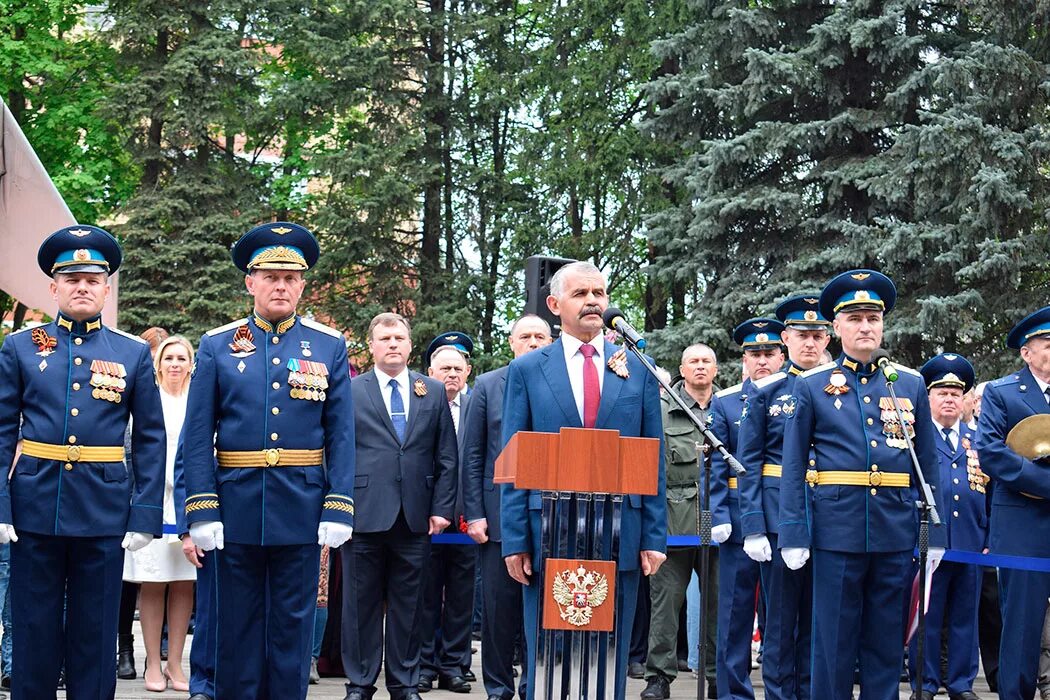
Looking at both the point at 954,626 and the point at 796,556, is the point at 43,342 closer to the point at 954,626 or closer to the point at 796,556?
the point at 796,556

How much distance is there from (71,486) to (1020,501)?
18.1ft

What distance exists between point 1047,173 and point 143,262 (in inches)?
598

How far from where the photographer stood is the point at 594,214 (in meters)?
26.4

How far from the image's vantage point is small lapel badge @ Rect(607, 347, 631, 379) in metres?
6.64

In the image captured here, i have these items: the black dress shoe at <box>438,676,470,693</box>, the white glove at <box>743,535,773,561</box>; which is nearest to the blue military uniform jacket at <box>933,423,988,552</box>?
the white glove at <box>743,535,773,561</box>

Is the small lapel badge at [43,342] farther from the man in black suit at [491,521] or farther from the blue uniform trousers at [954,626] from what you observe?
the blue uniform trousers at [954,626]

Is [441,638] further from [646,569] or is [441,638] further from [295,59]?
[295,59]

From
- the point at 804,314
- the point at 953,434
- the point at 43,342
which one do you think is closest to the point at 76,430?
the point at 43,342

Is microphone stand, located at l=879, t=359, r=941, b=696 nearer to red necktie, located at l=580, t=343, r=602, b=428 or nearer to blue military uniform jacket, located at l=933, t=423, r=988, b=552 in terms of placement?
red necktie, located at l=580, t=343, r=602, b=428

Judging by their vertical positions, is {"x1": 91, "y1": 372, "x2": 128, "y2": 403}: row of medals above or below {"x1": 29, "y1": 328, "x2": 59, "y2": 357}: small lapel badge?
below

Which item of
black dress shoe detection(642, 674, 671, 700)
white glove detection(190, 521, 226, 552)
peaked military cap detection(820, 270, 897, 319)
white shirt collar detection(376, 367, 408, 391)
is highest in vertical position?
peaked military cap detection(820, 270, 897, 319)

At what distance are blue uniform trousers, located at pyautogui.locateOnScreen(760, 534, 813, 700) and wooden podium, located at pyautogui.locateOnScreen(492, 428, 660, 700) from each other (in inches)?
93.0

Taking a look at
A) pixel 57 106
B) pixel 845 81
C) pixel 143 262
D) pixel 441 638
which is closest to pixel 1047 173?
pixel 845 81

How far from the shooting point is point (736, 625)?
29.5 ft
